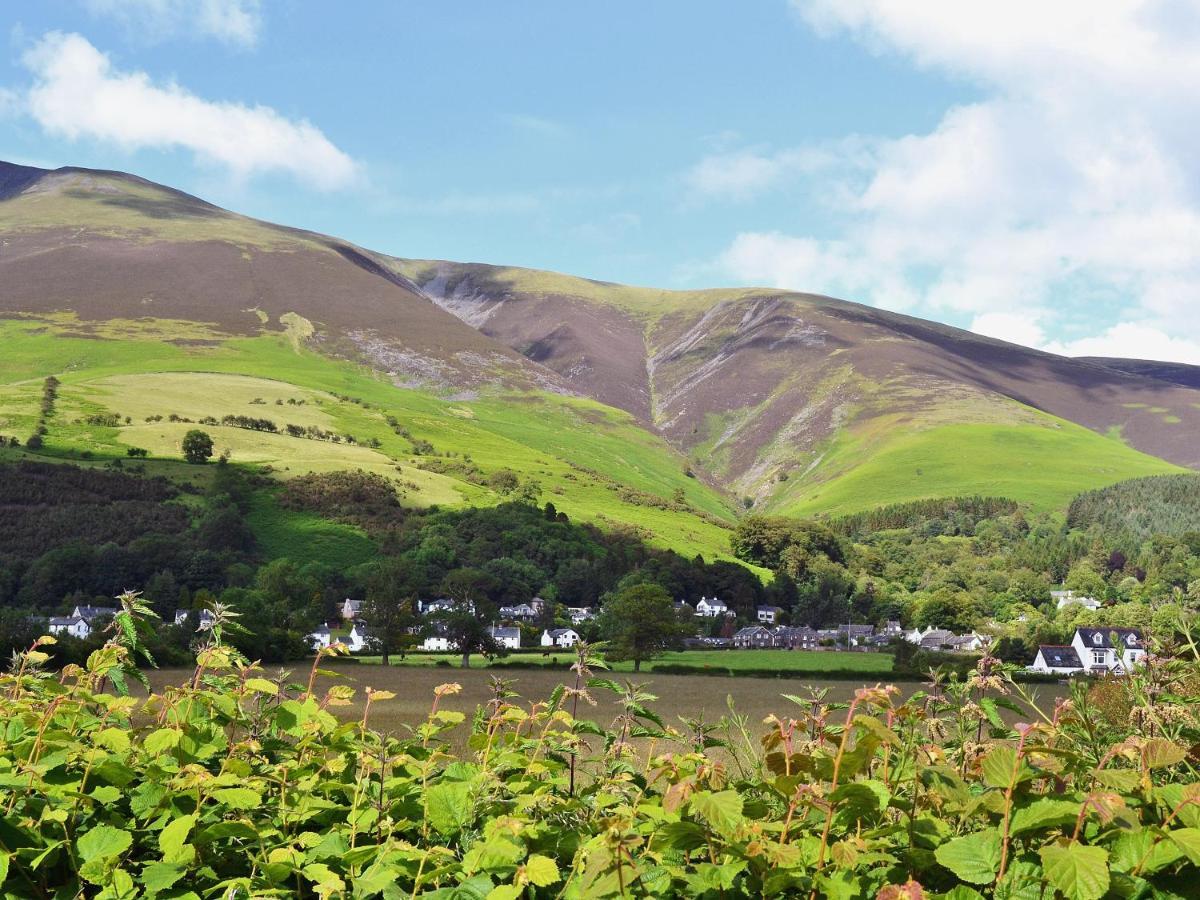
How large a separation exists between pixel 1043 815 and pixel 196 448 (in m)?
136

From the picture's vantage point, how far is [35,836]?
331 cm

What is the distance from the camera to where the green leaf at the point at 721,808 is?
8.91 feet

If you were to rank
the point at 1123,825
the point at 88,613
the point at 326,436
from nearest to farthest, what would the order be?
the point at 1123,825
the point at 88,613
the point at 326,436

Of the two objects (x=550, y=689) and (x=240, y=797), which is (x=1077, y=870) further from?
(x=550, y=689)

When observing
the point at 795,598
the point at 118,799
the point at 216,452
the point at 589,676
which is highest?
the point at 589,676

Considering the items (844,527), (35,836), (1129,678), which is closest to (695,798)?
(35,836)

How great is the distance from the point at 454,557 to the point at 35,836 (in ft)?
371

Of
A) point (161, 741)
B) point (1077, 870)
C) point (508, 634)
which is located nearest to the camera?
point (1077, 870)

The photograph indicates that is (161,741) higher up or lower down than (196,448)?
higher up

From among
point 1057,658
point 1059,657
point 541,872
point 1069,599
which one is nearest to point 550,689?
point 541,872

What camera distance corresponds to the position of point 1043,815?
8.95 ft

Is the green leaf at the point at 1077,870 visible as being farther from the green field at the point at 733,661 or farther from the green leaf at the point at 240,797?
the green field at the point at 733,661

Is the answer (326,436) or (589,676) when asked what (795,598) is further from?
(589,676)

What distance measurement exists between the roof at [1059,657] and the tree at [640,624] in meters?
36.0
